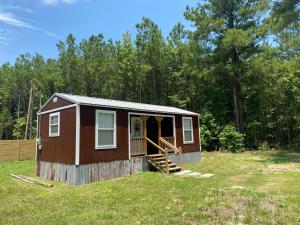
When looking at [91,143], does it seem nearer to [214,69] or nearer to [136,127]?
[136,127]

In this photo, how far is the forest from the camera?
22.1m

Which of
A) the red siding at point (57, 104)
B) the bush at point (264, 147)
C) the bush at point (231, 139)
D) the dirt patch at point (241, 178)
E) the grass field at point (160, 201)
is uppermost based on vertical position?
the red siding at point (57, 104)

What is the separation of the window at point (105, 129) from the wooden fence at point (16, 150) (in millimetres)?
11740

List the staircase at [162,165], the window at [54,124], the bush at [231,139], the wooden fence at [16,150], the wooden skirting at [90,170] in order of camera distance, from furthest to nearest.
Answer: the bush at [231,139] → the wooden fence at [16,150] → the staircase at [162,165] → the window at [54,124] → the wooden skirting at [90,170]

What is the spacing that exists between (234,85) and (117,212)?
19.9 m

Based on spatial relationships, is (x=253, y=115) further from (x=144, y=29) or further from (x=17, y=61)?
(x=17, y=61)

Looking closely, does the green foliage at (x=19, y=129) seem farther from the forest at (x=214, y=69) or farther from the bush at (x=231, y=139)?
the bush at (x=231, y=139)

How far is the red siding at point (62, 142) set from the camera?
10.1 m

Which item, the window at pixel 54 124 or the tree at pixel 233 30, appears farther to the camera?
the tree at pixel 233 30

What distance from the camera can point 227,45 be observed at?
70.8 feet

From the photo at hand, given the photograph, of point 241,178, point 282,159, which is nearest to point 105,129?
point 241,178

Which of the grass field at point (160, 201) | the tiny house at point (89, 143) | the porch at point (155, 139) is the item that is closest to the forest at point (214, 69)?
the porch at point (155, 139)

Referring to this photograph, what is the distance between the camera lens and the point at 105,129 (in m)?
10.7

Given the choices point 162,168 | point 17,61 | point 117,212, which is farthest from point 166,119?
point 17,61
